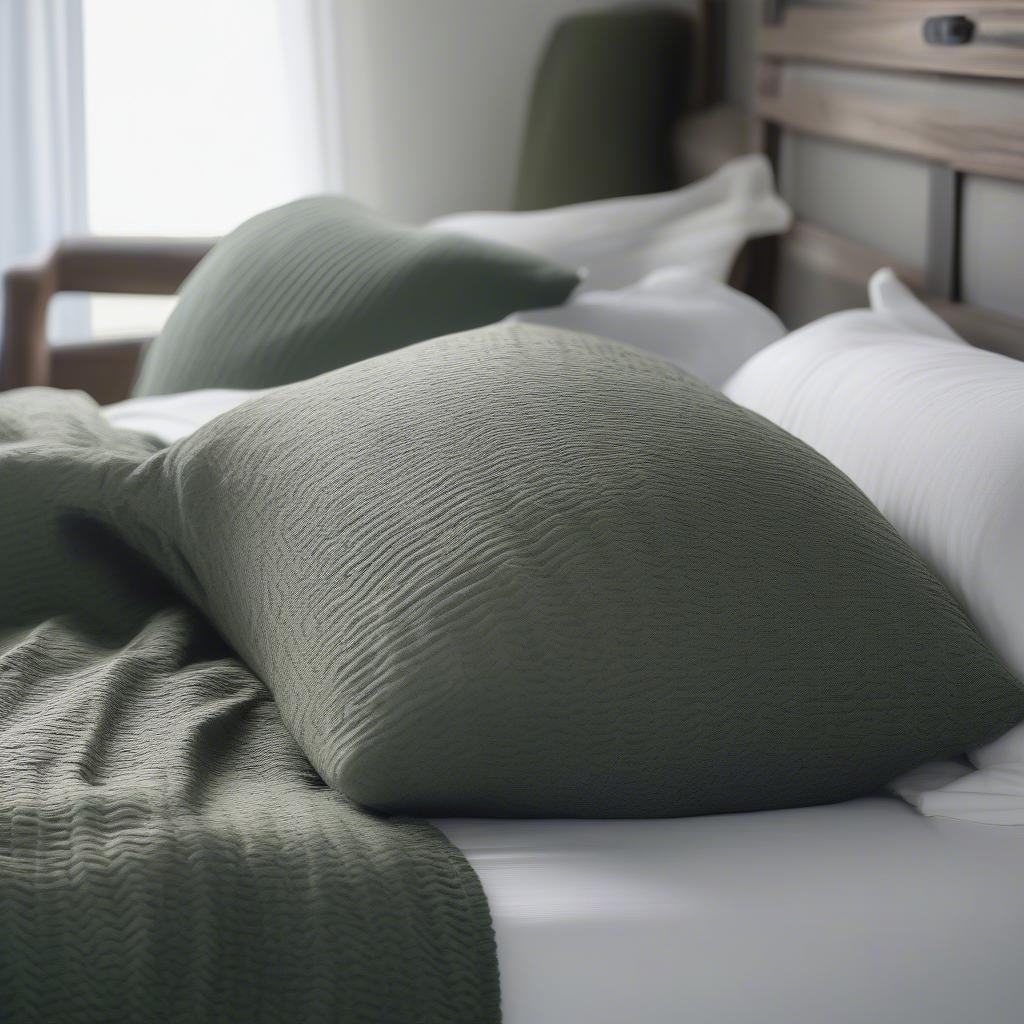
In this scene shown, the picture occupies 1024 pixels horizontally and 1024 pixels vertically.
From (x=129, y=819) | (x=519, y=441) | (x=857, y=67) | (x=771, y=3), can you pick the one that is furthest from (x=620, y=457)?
(x=771, y=3)

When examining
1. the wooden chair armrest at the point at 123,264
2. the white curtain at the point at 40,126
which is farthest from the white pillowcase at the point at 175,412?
the white curtain at the point at 40,126

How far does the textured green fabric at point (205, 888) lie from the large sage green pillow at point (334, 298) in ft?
2.04

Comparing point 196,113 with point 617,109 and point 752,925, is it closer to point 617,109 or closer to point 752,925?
point 617,109

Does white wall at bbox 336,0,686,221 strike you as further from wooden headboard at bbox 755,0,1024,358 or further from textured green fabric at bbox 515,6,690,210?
wooden headboard at bbox 755,0,1024,358

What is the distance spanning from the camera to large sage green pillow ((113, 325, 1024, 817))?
60cm

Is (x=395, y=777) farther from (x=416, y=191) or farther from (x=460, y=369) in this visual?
(x=416, y=191)

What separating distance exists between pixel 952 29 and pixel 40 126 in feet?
5.70

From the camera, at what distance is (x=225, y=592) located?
0.76m

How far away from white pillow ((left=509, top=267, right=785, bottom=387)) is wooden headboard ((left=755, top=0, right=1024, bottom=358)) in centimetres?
14

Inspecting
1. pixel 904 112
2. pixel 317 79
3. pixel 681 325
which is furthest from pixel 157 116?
pixel 904 112

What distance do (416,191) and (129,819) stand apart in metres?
2.05

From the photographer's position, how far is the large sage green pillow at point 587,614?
605 millimetres

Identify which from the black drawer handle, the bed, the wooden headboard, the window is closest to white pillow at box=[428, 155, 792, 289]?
the wooden headboard

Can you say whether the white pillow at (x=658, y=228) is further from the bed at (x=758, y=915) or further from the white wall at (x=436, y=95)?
the bed at (x=758, y=915)
